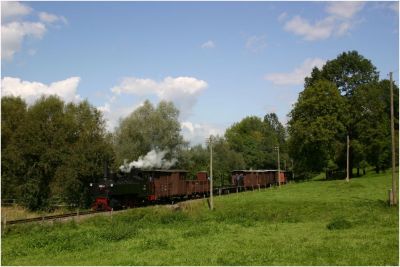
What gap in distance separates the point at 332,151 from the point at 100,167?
34.8 meters

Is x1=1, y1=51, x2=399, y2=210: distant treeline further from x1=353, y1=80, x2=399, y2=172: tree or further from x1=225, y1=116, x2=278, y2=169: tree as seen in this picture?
x1=225, y1=116, x2=278, y2=169: tree

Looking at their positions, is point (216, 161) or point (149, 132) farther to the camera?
point (216, 161)

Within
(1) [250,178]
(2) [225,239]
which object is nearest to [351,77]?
(1) [250,178]

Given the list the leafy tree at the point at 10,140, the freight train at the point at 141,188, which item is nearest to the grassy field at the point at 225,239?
the freight train at the point at 141,188

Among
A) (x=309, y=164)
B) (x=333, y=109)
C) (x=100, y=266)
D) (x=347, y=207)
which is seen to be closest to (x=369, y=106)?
(x=333, y=109)

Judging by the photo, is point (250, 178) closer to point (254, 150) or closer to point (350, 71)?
point (350, 71)

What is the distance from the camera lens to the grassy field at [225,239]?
15.6m

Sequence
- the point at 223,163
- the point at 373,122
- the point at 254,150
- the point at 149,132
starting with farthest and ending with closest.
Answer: the point at 254,150, the point at 223,163, the point at 149,132, the point at 373,122

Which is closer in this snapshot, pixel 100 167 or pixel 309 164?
pixel 100 167

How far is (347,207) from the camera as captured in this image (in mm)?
30188

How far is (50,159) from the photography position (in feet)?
142

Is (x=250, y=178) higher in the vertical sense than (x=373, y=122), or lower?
lower

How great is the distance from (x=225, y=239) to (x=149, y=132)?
43.0 metres

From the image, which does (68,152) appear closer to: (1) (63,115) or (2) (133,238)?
(1) (63,115)
